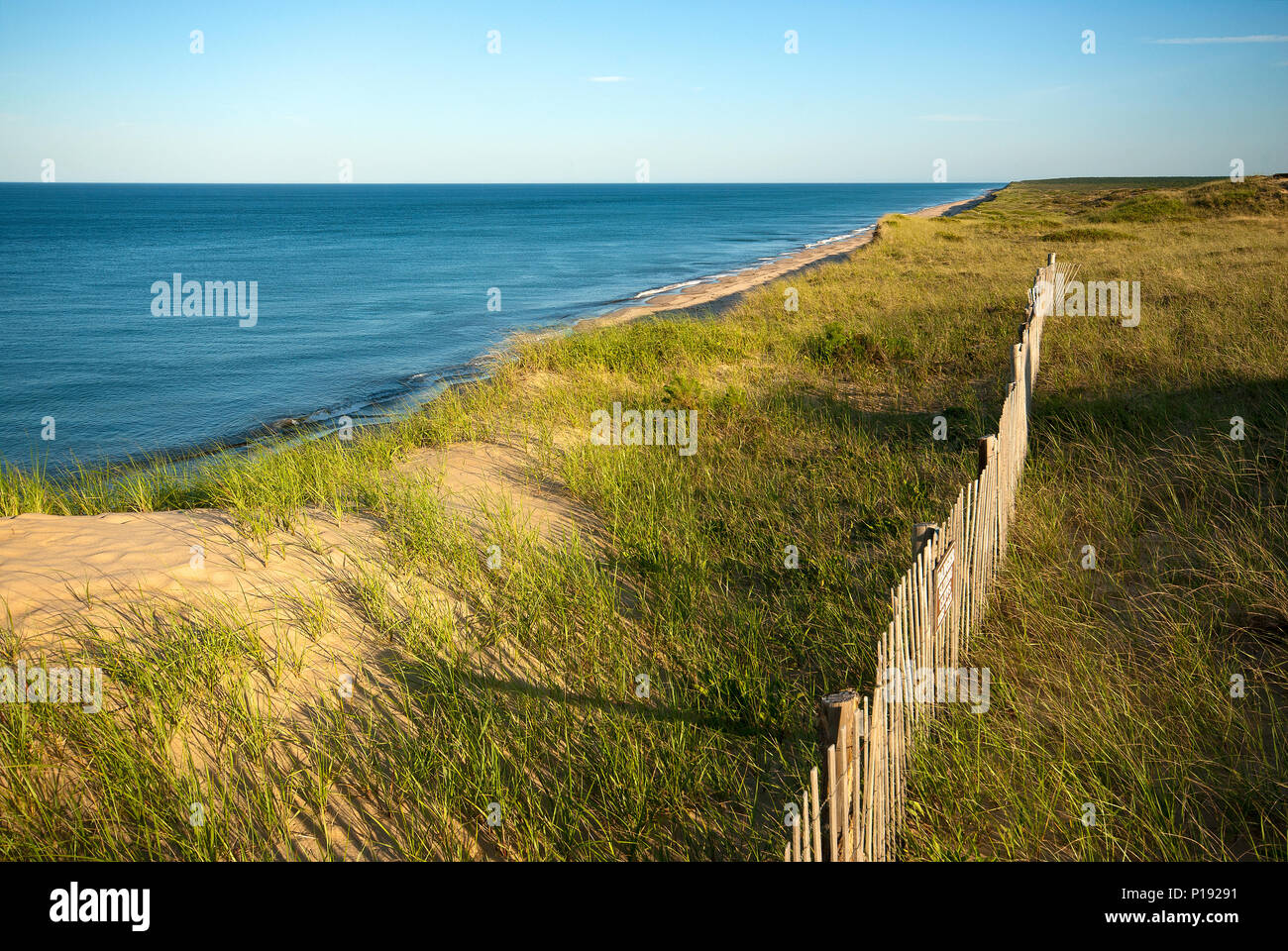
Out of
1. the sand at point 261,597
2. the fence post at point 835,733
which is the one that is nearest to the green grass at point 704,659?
the sand at point 261,597

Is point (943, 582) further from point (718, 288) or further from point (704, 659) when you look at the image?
point (718, 288)

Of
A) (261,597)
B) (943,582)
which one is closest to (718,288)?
(261,597)

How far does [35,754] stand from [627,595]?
121 inches

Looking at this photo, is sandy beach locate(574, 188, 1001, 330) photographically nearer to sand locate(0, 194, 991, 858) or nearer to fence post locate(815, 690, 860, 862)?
sand locate(0, 194, 991, 858)

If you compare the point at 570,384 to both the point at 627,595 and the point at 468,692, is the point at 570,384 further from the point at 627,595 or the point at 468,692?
the point at 468,692

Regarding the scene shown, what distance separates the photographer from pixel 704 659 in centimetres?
401

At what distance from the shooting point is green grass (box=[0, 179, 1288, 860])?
2934mm

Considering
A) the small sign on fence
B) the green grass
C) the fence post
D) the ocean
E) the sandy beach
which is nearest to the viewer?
the fence post

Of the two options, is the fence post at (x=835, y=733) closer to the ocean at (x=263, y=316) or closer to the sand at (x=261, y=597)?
the sand at (x=261, y=597)

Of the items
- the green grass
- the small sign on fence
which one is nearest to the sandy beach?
the green grass

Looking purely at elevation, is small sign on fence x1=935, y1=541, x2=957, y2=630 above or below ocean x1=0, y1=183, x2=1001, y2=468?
below

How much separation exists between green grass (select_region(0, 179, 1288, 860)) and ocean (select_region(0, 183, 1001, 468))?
766cm

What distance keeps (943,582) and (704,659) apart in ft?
4.40
